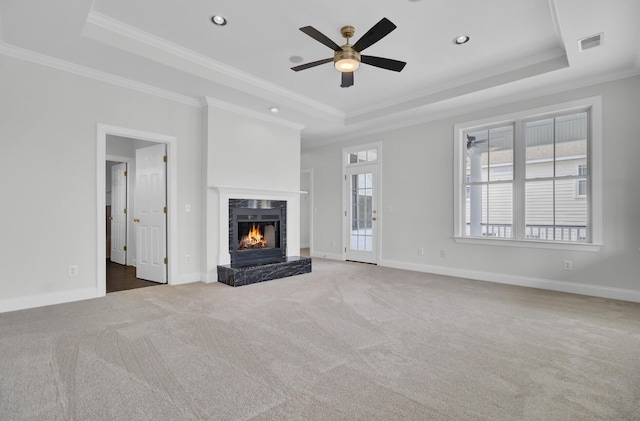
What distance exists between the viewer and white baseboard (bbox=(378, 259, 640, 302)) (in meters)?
3.97

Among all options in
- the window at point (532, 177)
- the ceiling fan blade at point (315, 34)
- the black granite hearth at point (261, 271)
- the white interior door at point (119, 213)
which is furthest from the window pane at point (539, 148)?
the white interior door at point (119, 213)

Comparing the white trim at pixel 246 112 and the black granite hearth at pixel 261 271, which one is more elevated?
the white trim at pixel 246 112

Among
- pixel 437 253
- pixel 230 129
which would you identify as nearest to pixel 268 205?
pixel 230 129

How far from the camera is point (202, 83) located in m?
4.26

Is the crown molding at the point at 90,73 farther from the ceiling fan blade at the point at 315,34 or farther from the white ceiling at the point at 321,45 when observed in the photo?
the ceiling fan blade at the point at 315,34

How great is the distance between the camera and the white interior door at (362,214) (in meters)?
6.58

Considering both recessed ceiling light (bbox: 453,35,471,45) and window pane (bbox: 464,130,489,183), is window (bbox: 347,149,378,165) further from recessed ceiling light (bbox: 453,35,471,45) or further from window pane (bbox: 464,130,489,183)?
recessed ceiling light (bbox: 453,35,471,45)

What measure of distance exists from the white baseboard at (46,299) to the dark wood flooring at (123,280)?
1.40ft

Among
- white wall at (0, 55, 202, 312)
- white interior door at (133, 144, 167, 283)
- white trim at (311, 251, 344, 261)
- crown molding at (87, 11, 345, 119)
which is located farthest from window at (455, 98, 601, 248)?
white wall at (0, 55, 202, 312)

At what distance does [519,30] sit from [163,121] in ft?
14.6

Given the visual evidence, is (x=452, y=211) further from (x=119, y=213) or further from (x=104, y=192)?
(x=119, y=213)

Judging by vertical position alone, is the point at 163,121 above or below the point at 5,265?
above

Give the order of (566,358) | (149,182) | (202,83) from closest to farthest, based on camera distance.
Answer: (566,358)
(202,83)
(149,182)

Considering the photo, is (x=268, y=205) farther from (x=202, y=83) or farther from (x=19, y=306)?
(x=19, y=306)
